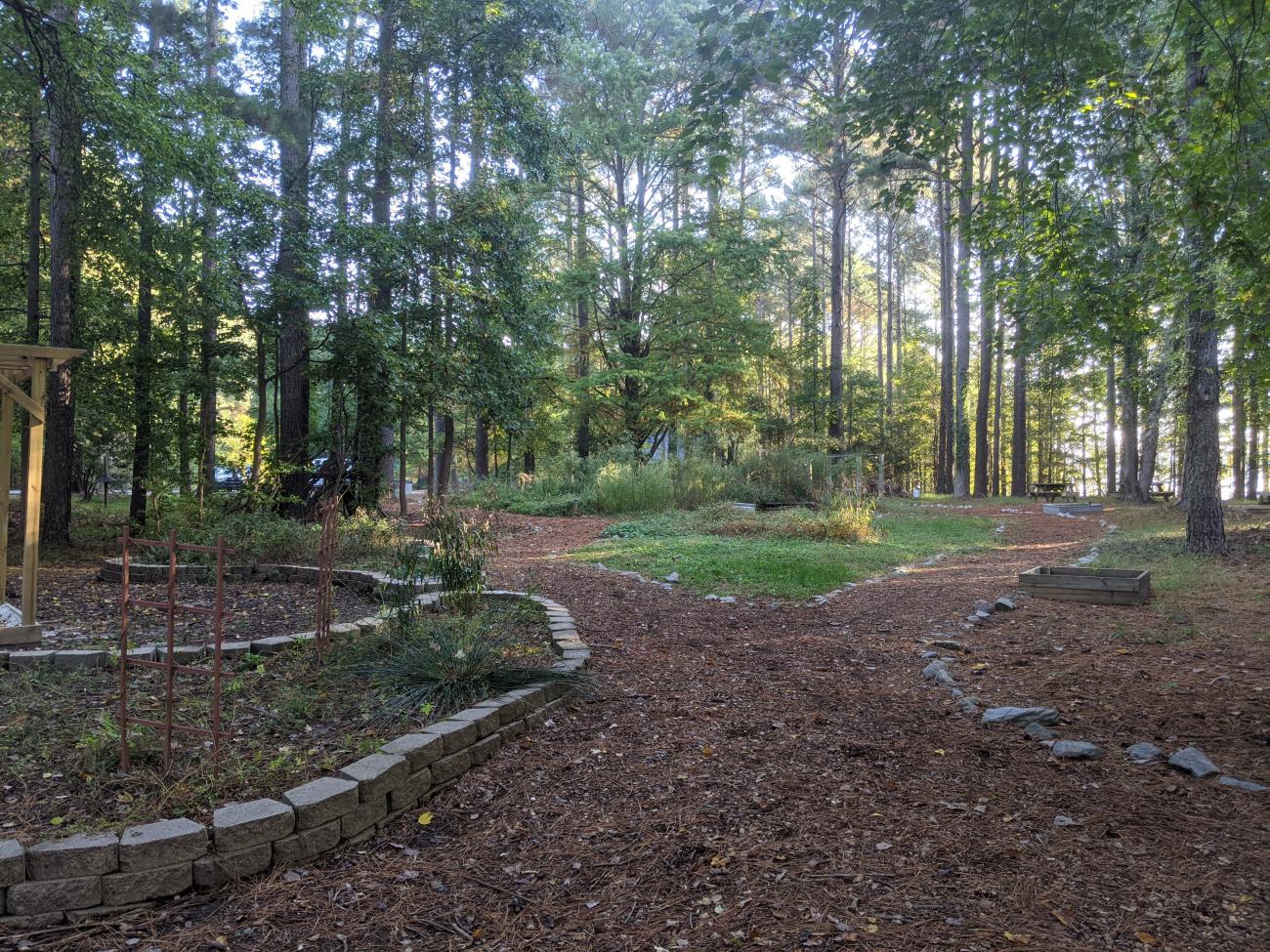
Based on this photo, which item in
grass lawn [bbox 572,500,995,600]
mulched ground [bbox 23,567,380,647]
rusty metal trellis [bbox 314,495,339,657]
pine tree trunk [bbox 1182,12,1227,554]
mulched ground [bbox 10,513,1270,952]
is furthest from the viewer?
pine tree trunk [bbox 1182,12,1227,554]

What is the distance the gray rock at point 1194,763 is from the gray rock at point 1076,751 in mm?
246

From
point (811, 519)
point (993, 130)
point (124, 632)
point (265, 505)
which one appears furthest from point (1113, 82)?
point (265, 505)

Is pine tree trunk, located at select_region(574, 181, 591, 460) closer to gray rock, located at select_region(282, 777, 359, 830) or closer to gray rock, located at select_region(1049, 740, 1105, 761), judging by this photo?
gray rock, located at select_region(1049, 740, 1105, 761)

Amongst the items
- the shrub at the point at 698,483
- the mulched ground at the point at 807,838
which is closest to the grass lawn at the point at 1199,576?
the mulched ground at the point at 807,838

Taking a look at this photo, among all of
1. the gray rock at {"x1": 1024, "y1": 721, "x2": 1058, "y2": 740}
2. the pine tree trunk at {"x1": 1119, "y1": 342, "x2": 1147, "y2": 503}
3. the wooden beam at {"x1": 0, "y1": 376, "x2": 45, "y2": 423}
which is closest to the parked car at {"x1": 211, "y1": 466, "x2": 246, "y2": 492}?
the wooden beam at {"x1": 0, "y1": 376, "x2": 45, "y2": 423}

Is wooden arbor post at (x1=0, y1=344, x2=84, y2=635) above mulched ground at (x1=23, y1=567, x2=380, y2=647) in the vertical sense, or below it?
above

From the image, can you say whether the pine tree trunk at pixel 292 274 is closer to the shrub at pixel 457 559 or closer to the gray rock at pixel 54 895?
the shrub at pixel 457 559

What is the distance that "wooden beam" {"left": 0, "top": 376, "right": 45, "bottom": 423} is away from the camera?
160 inches

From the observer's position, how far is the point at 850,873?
2.08 meters

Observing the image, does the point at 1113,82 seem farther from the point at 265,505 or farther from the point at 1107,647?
the point at 265,505

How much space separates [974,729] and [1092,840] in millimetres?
982

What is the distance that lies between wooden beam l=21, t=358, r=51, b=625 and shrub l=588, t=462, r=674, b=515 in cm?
952

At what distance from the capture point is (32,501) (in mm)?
4234

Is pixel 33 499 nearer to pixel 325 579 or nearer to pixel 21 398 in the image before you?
pixel 21 398
